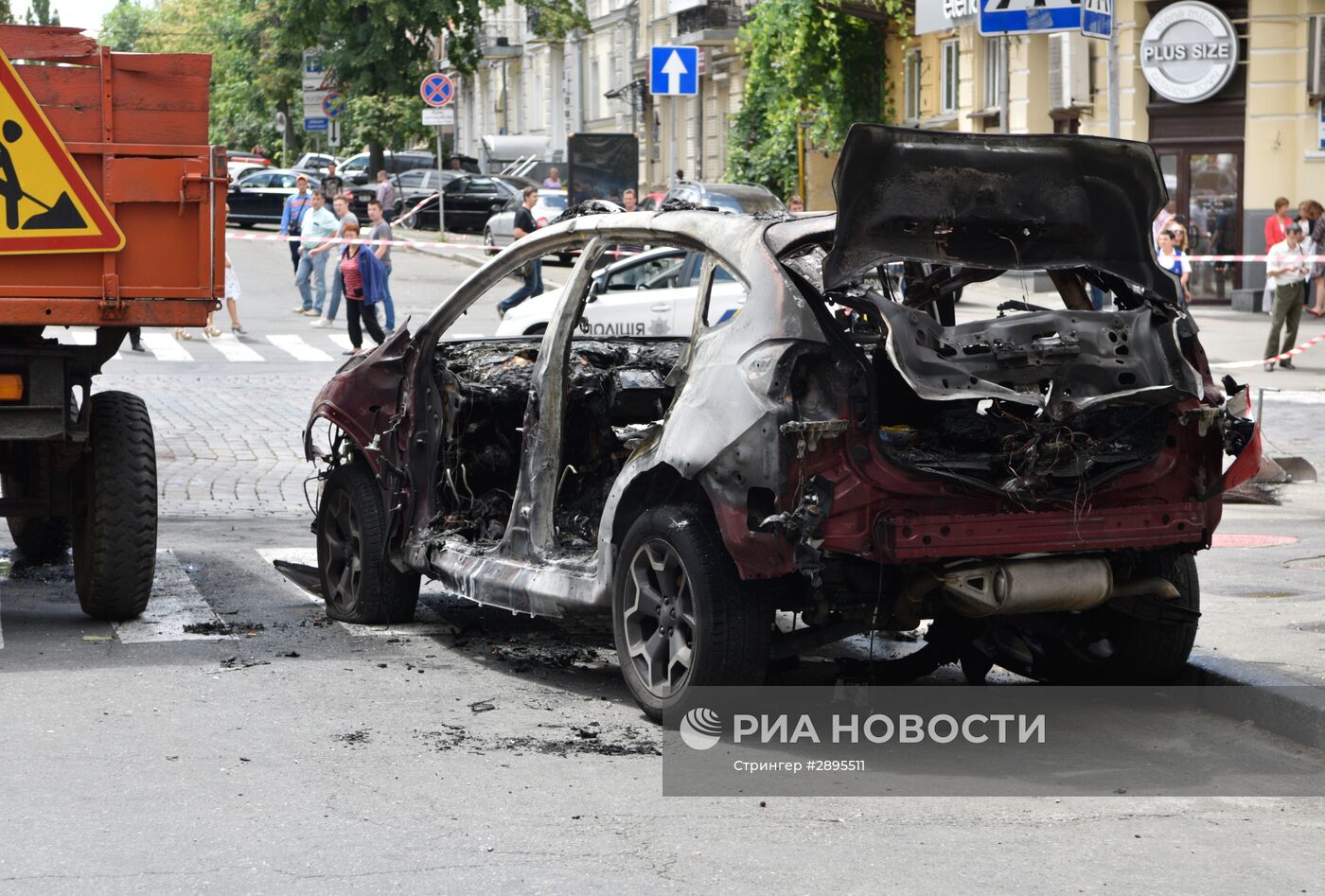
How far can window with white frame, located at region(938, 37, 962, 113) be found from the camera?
36219mm

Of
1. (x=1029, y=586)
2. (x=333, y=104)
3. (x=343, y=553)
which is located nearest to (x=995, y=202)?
(x=1029, y=586)

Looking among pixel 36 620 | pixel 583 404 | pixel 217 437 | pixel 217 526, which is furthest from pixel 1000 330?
pixel 217 437

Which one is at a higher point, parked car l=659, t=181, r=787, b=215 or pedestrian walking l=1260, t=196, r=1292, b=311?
parked car l=659, t=181, r=787, b=215

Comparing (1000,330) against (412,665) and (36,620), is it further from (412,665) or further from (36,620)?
(36,620)

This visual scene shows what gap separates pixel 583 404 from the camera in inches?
291

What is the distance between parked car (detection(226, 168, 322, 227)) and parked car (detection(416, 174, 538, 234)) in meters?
3.08

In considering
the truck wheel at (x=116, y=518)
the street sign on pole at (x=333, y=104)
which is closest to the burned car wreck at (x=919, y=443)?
the truck wheel at (x=116, y=518)

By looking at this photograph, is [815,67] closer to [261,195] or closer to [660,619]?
[261,195]

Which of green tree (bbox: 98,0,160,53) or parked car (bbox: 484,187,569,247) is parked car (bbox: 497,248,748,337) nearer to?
parked car (bbox: 484,187,569,247)

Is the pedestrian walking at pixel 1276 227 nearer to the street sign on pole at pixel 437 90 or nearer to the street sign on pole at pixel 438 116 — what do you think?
the street sign on pole at pixel 437 90

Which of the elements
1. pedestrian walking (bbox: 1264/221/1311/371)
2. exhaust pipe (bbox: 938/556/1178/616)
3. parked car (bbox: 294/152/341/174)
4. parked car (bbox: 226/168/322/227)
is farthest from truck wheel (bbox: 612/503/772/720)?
parked car (bbox: 294/152/341/174)

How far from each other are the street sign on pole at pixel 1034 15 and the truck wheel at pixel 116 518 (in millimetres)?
5935

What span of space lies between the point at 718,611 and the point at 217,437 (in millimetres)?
10251

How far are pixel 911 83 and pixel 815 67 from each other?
2.06 meters
